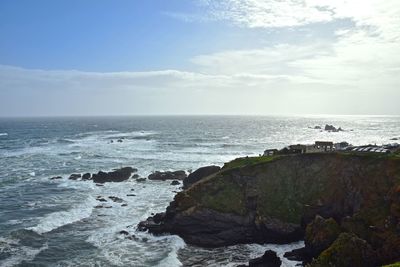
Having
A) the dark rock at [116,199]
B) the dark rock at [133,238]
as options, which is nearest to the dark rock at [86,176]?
the dark rock at [116,199]

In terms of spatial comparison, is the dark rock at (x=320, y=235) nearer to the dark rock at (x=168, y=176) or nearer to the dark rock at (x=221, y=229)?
the dark rock at (x=221, y=229)

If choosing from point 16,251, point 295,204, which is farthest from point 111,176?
point 295,204

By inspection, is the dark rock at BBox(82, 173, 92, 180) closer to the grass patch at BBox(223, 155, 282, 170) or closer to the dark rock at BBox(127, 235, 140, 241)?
the grass patch at BBox(223, 155, 282, 170)

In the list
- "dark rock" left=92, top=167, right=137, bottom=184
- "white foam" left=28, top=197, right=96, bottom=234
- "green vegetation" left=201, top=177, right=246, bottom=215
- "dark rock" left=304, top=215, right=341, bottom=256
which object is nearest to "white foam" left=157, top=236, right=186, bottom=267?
"green vegetation" left=201, top=177, right=246, bottom=215

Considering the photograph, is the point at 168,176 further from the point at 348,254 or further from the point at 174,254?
the point at 348,254

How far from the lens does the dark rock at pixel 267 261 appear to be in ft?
123

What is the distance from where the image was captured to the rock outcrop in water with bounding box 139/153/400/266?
129 feet

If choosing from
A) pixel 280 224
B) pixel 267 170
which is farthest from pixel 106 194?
pixel 280 224

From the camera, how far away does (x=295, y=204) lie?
1866 inches

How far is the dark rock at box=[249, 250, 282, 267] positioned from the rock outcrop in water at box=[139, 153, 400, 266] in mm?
3033

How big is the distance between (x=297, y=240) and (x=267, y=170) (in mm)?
10347

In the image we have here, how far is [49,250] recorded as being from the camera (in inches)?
1676

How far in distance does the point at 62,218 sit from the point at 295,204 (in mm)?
28641

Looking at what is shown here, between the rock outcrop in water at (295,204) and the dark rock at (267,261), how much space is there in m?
3.03
